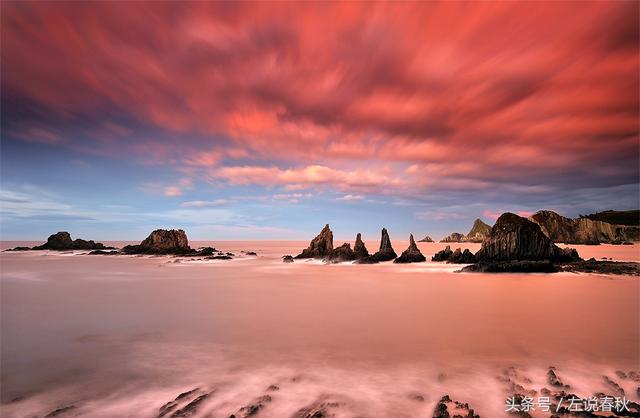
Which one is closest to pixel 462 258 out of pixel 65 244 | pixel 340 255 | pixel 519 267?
pixel 519 267

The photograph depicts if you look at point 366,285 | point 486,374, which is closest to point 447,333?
point 486,374

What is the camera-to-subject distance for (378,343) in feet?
27.5

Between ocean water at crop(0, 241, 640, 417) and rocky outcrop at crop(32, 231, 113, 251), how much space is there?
Result: 7116cm

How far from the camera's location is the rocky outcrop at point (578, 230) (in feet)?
302

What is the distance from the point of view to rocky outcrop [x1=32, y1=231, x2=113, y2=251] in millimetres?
72750

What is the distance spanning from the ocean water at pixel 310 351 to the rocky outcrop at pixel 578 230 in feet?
317

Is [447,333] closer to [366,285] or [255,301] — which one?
[255,301]

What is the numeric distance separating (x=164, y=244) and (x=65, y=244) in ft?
109

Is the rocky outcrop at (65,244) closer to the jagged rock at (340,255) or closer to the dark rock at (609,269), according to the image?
the jagged rock at (340,255)

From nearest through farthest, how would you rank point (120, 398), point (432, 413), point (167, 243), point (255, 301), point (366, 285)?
1. point (432, 413)
2. point (120, 398)
3. point (255, 301)
4. point (366, 285)
5. point (167, 243)

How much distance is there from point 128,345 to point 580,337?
489 inches

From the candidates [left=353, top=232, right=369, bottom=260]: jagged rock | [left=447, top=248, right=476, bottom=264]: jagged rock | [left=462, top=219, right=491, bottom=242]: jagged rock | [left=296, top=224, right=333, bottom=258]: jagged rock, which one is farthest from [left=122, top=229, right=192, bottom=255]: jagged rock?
[left=462, top=219, right=491, bottom=242]: jagged rock

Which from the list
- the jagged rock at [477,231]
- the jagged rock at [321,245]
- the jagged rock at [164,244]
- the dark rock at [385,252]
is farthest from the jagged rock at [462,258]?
the jagged rock at [477,231]

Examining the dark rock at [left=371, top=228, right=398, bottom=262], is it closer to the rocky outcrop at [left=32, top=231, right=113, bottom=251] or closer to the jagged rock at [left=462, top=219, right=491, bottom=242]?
the rocky outcrop at [left=32, top=231, right=113, bottom=251]
